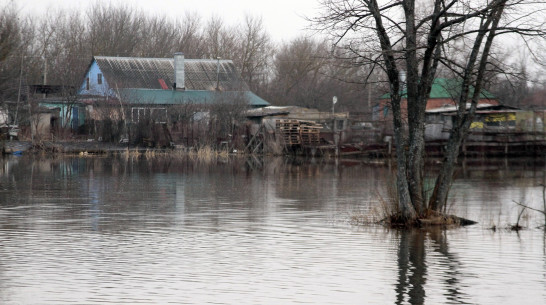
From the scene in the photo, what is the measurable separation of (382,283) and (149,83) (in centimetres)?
5707

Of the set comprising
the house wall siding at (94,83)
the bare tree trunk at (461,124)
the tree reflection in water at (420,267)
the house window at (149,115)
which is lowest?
the tree reflection in water at (420,267)

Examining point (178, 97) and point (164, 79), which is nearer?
point (178, 97)

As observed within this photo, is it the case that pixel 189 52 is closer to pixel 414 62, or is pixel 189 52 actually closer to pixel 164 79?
pixel 164 79

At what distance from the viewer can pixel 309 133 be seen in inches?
2056

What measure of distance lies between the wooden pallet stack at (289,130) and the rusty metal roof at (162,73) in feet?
41.2

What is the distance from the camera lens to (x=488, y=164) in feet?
149

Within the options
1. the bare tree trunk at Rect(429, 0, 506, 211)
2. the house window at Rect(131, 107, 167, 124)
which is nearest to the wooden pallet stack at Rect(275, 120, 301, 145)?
the house window at Rect(131, 107, 167, 124)

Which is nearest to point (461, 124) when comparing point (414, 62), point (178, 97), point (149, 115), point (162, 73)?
Result: point (414, 62)

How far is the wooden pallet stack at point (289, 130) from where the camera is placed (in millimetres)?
51938

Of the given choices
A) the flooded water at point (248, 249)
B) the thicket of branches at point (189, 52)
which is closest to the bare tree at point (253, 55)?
the thicket of branches at point (189, 52)

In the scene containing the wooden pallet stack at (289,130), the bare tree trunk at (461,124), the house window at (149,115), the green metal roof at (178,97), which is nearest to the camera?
the bare tree trunk at (461,124)

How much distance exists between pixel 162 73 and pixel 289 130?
20539 millimetres

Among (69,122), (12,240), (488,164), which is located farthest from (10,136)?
(12,240)

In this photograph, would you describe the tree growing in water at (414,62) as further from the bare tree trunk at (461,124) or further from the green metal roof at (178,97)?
the green metal roof at (178,97)
